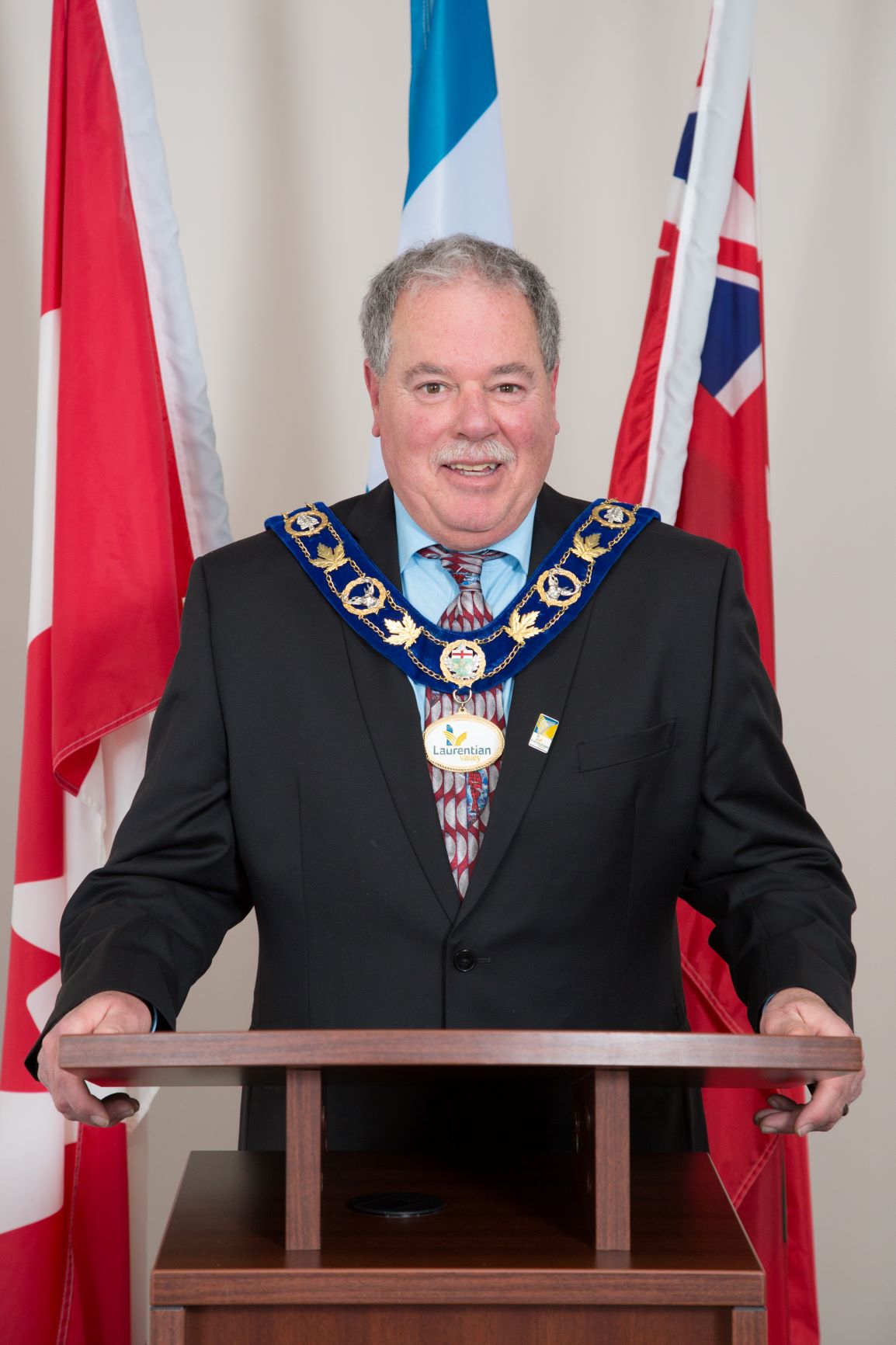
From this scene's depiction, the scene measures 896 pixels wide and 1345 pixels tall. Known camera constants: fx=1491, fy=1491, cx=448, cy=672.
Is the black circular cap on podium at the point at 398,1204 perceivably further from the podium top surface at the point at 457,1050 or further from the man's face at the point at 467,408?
the man's face at the point at 467,408

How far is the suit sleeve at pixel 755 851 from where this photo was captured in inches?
57.9

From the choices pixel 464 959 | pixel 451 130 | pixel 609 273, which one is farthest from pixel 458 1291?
pixel 609 273

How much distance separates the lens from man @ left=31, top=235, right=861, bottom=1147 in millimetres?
1595

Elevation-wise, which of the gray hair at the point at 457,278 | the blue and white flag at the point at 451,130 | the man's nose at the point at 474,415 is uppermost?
the blue and white flag at the point at 451,130

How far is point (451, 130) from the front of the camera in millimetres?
2488

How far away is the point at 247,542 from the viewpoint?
6.23ft

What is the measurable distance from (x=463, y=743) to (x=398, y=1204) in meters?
0.59

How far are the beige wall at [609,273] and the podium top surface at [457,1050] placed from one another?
6.73 feet

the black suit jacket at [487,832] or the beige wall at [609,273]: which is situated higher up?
the beige wall at [609,273]

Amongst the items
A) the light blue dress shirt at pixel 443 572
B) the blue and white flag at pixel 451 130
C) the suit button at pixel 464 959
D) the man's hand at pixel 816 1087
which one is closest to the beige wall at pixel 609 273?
the blue and white flag at pixel 451 130

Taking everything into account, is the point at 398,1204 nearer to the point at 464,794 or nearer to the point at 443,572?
the point at 464,794

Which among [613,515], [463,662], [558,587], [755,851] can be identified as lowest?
[755,851]

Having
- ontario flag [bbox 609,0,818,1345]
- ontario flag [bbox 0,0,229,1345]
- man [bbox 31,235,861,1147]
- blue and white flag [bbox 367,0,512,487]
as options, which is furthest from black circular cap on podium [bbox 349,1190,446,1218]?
blue and white flag [bbox 367,0,512,487]

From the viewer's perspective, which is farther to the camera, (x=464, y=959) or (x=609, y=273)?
(x=609, y=273)
